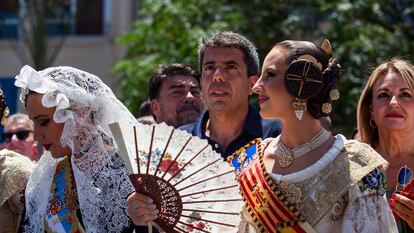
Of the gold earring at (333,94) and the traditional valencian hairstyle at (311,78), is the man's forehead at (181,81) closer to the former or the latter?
the traditional valencian hairstyle at (311,78)

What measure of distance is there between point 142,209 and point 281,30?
8114 mm

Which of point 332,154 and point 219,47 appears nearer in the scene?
point 332,154

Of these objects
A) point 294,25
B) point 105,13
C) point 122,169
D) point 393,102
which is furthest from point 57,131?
point 105,13

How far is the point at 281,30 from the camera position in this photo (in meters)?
11.9

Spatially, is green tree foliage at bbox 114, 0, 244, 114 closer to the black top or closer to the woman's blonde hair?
the black top

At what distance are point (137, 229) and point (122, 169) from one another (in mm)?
323

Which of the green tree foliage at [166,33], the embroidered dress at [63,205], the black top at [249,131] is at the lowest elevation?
the green tree foliage at [166,33]

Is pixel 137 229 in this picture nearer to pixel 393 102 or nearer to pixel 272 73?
pixel 272 73

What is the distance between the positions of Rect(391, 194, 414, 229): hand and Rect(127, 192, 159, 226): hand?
3.65ft

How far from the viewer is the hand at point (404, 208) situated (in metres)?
4.30

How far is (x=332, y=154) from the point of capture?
401 cm

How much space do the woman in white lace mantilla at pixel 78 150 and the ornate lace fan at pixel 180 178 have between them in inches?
12.3

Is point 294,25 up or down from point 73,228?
down

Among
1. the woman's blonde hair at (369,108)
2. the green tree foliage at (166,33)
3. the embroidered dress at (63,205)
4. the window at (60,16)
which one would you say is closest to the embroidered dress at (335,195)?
the embroidered dress at (63,205)
